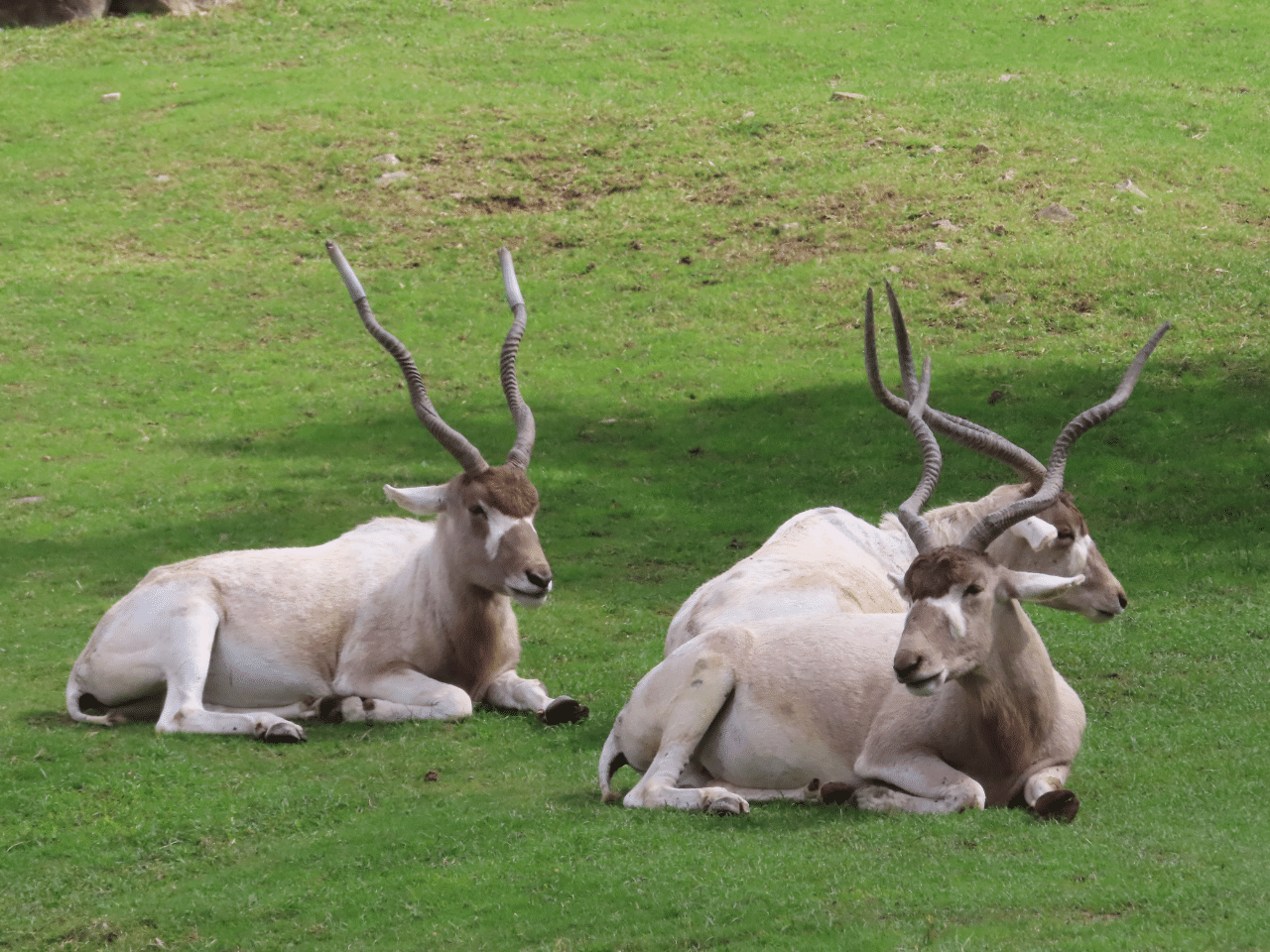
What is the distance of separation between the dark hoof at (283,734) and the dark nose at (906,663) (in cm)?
467

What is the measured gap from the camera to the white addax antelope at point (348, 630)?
1040 centimetres

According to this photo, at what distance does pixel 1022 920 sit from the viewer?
577cm

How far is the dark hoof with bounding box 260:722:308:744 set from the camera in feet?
32.9

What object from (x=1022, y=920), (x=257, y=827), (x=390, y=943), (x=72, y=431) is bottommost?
(x=72, y=431)

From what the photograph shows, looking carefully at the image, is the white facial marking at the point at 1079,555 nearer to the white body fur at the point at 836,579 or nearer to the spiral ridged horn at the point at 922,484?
the white body fur at the point at 836,579

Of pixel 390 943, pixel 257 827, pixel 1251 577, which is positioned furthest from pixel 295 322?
pixel 390 943

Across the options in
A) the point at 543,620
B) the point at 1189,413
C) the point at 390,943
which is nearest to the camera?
the point at 390,943

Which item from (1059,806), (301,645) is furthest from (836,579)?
(301,645)

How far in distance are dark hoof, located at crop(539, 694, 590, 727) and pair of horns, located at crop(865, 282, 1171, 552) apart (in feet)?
9.40

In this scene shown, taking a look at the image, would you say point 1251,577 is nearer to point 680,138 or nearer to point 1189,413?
point 1189,413

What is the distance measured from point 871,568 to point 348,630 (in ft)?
12.1

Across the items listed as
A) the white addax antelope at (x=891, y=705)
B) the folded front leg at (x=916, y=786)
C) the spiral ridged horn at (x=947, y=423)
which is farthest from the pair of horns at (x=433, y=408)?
the folded front leg at (x=916, y=786)

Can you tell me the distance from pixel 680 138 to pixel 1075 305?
1012 centimetres

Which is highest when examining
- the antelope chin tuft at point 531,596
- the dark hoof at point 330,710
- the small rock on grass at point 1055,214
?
the antelope chin tuft at point 531,596
